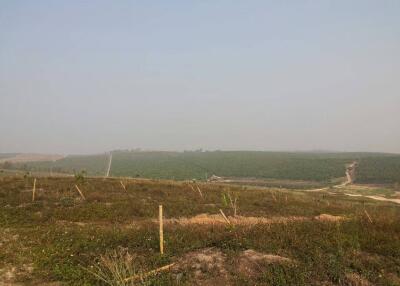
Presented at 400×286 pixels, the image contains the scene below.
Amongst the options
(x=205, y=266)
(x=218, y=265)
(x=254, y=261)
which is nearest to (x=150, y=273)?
(x=205, y=266)

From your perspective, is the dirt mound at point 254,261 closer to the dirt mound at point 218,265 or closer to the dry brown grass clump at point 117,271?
the dirt mound at point 218,265

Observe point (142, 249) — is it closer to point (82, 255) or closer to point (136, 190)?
point (82, 255)

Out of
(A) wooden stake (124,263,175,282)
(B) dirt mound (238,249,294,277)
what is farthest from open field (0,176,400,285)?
(A) wooden stake (124,263,175,282)

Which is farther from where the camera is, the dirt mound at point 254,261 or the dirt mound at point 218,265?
the dirt mound at point 254,261

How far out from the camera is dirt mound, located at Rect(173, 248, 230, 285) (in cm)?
1095

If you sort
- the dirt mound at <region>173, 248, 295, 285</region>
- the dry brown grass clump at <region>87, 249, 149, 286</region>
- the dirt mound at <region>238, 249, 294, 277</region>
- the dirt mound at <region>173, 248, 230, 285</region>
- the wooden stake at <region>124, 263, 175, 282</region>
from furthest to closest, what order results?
1. the dirt mound at <region>238, 249, 294, 277</region>
2. the dirt mound at <region>173, 248, 295, 285</region>
3. the dirt mound at <region>173, 248, 230, 285</region>
4. the wooden stake at <region>124, 263, 175, 282</region>
5. the dry brown grass clump at <region>87, 249, 149, 286</region>

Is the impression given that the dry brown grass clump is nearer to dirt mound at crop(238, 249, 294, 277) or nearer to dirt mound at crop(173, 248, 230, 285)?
dirt mound at crop(173, 248, 230, 285)

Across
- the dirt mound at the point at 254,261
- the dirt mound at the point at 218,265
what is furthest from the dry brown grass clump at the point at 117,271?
the dirt mound at the point at 254,261

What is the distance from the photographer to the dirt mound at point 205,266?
10952 mm

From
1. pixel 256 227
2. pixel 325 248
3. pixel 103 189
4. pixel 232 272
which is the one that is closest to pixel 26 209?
pixel 103 189

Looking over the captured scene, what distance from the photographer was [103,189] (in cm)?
3359

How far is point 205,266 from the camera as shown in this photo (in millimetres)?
11727

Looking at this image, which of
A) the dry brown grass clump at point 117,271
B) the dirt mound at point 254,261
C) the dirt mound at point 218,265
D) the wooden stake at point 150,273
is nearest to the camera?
the dry brown grass clump at point 117,271

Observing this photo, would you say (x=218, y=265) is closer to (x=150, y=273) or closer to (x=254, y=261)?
(x=254, y=261)
